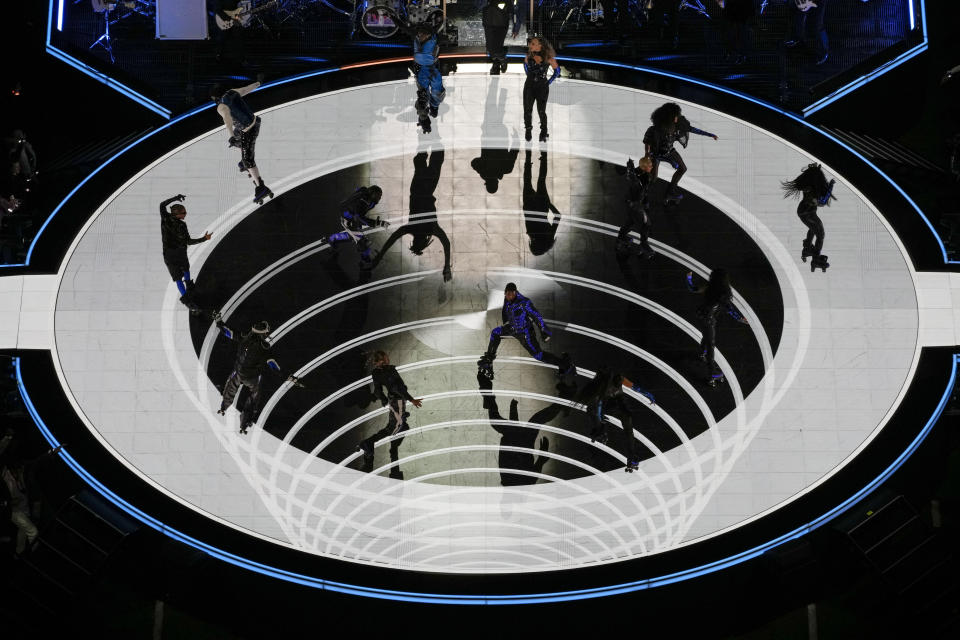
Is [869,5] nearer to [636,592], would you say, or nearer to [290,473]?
[636,592]

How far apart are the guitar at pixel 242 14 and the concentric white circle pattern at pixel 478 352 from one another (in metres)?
1.73

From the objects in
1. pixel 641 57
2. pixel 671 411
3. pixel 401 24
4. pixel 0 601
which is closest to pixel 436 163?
pixel 401 24

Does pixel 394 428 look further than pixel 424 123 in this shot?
No

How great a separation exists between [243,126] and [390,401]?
5123 mm

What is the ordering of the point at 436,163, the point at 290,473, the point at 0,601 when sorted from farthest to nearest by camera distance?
1. the point at 436,163
2. the point at 290,473
3. the point at 0,601

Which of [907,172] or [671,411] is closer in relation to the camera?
[671,411]

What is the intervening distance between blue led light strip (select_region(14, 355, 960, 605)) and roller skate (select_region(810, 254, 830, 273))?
9.45 feet

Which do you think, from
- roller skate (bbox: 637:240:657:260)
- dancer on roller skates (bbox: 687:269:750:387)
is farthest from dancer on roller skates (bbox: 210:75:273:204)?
dancer on roller skates (bbox: 687:269:750:387)

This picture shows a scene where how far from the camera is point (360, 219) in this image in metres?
20.9

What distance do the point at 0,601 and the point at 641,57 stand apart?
13.6m

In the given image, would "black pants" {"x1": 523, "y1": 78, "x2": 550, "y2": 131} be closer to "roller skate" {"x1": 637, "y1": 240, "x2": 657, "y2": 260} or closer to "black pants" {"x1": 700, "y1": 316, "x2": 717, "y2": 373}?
"roller skate" {"x1": 637, "y1": 240, "x2": 657, "y2": 260}

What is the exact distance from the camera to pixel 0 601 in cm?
1900

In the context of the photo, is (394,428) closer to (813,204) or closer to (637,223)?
(637,223)

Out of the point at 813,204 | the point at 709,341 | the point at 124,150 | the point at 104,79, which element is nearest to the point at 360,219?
the point at 124,150
